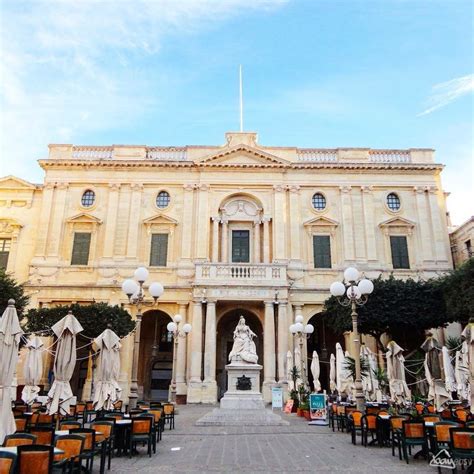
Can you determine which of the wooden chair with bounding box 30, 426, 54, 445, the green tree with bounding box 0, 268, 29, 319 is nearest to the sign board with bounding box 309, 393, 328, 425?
the wooden chair with bounding box 30, 426, 54, 445

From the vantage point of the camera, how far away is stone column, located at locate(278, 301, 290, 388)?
87.9 ft

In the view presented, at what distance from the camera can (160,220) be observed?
3244 cm

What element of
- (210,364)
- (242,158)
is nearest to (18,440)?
(210,364)

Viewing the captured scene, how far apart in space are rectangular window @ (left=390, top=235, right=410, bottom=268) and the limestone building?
78 millimetres

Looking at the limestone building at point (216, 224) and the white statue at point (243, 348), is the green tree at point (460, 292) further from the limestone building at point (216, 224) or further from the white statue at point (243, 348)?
the white statue at point (243, 348)

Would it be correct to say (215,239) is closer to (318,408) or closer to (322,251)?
(322,251)

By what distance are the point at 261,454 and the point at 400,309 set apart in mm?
17735

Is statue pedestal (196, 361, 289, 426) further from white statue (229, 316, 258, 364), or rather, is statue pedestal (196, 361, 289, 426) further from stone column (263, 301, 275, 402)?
stone column (263, 301, 275, 402)

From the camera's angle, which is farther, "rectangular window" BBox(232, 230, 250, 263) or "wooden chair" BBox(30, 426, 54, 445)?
"rectangular window" BBox(232, 230, 250, 263)

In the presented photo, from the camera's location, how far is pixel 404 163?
3334 centimetres

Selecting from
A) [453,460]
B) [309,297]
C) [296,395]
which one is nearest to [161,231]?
[309,297]

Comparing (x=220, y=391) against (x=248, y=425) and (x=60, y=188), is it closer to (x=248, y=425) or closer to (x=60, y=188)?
(x=248, y=425)

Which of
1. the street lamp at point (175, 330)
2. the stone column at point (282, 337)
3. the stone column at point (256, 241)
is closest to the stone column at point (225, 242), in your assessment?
the stone column at point (256, 241)

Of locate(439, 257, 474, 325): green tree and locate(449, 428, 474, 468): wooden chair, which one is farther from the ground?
locate(439, 257, 474, 325): green tree
